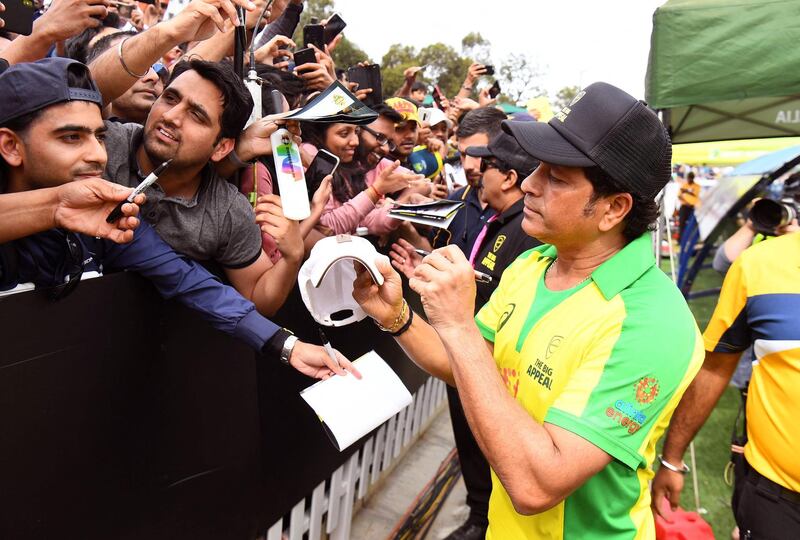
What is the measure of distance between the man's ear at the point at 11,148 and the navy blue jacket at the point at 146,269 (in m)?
0.24

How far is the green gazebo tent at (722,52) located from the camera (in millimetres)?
2881

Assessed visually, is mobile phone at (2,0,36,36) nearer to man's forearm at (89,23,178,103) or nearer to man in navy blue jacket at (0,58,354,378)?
man's forearm at (89,23,178,103)

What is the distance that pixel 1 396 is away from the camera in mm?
1305

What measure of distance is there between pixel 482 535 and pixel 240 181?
2.57 meters

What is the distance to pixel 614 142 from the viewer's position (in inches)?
53.3

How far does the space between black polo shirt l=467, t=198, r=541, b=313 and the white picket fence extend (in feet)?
4.30

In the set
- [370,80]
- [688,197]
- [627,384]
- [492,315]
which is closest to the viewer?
[627,384]

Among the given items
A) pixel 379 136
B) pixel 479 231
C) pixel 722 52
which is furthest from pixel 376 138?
pixel 722 52

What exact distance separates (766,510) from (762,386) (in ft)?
1.56

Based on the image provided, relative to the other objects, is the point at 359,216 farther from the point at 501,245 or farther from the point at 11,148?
the point at 11,148

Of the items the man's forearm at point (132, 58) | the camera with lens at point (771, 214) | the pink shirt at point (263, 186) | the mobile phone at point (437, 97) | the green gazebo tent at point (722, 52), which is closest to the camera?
the man's forearm at point (132, 58)

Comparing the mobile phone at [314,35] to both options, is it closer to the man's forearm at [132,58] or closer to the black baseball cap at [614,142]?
the man's forearm at [132,58]

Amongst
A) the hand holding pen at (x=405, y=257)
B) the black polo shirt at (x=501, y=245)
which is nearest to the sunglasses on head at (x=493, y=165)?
the black polo shirt at (x=501, y=245)

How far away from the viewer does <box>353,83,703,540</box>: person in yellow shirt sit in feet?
4.02
